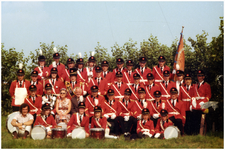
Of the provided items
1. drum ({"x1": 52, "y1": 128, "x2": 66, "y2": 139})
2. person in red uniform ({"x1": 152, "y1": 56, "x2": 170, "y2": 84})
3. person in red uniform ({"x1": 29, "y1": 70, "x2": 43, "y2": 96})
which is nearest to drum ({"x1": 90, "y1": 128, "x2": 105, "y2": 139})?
drum ({"x1": 52, "y1": 128, "x2": 66, "y2": 139})

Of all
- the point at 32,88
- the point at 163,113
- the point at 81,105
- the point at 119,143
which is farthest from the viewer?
the point at 32,88

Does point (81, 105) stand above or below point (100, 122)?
above

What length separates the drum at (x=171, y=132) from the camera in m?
9.64

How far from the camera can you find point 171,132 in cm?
966

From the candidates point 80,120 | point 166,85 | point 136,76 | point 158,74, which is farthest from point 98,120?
point 158,74

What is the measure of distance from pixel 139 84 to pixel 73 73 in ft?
7.14

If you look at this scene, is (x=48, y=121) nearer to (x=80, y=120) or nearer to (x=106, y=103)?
(x=80, y=120)

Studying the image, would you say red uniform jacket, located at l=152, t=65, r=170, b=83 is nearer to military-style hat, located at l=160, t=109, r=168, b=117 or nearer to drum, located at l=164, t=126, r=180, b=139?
military-style hat, located at l=160, t=109, r=168, b=117

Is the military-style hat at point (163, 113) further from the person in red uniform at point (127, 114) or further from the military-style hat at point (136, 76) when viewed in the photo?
the military-style hat at point (136, 76)

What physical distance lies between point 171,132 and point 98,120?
2116 millimetres

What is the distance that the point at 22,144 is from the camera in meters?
9.20

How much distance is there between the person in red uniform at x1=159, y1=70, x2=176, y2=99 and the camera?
1103cm

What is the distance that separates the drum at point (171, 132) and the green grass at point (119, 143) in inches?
6.0

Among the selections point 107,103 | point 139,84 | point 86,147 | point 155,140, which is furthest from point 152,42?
point 86,147
